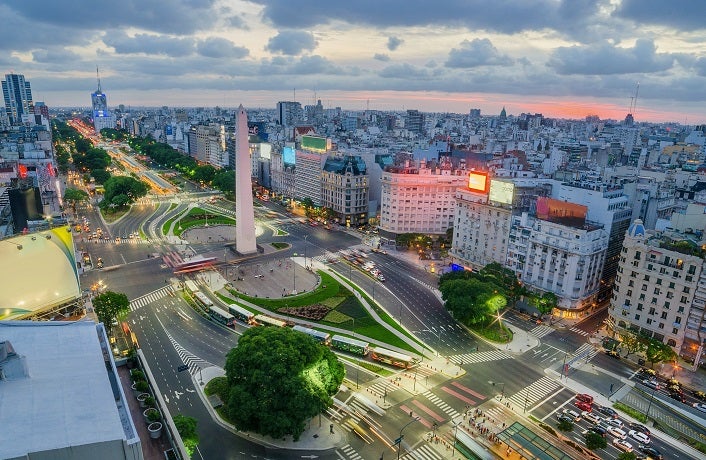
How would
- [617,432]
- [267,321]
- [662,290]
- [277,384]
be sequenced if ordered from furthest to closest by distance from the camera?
[267,321], [662,290], [617,432], [277,384]

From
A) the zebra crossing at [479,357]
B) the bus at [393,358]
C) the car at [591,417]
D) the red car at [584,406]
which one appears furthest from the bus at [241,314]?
the car at [591,417]

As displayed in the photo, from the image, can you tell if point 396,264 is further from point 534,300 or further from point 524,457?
point 524,457

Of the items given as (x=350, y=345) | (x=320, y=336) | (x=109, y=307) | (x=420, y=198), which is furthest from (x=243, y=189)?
(x=350, y=345)

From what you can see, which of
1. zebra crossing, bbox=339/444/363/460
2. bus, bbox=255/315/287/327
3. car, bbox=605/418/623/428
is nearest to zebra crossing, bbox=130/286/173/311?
bus, bbox=255/315/287/327

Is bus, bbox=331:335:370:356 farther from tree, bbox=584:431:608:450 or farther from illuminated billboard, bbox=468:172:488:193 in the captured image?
illuminated billboard, bbox=468:172:488:193

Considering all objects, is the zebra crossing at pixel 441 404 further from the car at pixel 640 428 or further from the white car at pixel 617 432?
the car at pixel 640 428

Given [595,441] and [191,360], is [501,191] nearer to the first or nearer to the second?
[595,441]

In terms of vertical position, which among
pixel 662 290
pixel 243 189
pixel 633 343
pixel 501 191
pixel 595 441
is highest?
pixel 501 191
